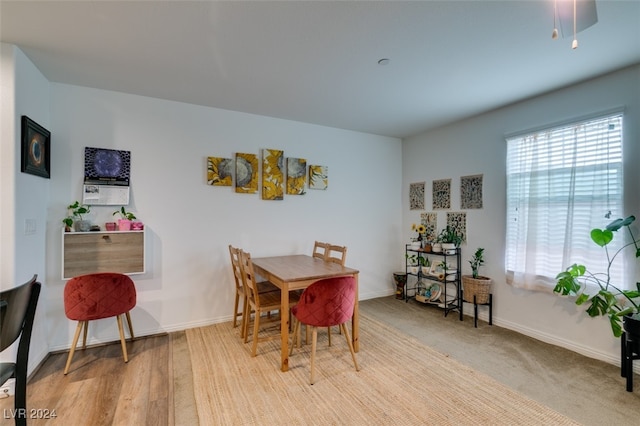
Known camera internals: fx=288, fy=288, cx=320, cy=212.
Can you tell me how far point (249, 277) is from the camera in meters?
2.61

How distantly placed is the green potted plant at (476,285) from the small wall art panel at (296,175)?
2.36 meters

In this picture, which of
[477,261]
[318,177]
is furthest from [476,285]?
[318,177]

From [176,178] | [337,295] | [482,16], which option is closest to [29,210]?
[176,178]

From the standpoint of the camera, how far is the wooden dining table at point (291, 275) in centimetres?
242

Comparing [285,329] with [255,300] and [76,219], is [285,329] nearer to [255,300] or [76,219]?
[255,300]

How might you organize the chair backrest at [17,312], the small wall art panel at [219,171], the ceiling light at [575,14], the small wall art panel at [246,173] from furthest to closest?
1. the small wall art panel at [246,173]
2. the small wall art panel at [219,171]
3. the ceiling light at [575,14]
4. the chair backrest at [17,312]

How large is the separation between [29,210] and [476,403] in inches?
147

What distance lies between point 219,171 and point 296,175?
39.2 inches

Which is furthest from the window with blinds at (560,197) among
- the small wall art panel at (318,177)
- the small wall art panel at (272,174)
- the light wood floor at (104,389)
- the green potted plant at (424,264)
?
the light wood floor at (104,389)

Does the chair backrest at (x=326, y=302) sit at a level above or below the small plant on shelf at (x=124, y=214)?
below

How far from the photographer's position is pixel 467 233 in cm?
379

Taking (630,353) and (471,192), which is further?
(471,192)

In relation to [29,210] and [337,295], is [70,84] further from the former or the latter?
[337,295]

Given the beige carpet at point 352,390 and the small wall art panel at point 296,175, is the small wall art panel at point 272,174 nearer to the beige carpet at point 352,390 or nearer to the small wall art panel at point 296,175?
the small wall art panel at point 296,175
